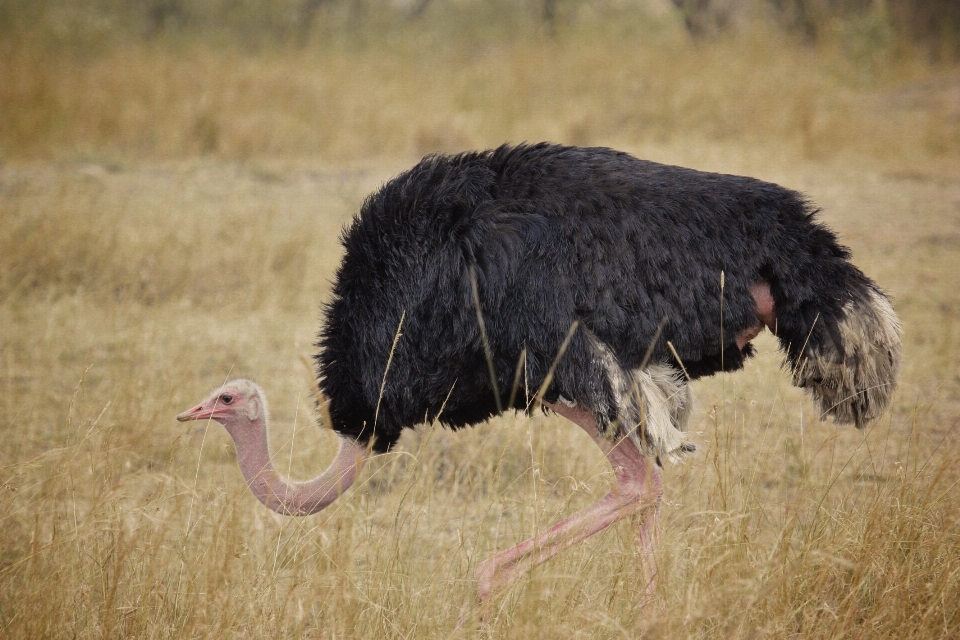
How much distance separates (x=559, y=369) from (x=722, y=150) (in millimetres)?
6850

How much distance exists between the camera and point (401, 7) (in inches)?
901

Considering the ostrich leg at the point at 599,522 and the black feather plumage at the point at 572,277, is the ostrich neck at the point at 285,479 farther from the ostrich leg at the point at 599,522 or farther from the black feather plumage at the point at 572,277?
the ostrich leg at the point at 599,522

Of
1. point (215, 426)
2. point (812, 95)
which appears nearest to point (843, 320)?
point (215, 426)

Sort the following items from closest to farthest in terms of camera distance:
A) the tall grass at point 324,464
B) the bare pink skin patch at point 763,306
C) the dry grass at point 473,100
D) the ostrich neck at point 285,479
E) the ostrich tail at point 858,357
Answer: the tall grass at point 324,464 → the ostrich tail at point 858,357 → the bare pink skin patch at point 763,306 → the ostrich neck at point 285,479 → the dry grass at point 473,100

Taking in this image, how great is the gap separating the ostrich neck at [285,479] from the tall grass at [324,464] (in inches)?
3.0

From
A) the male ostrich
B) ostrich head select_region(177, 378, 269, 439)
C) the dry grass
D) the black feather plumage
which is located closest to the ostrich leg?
the male ostrich

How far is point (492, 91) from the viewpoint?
10.5 metres

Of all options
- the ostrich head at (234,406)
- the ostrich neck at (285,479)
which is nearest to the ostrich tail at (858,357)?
the ostrich neck at (285,479)

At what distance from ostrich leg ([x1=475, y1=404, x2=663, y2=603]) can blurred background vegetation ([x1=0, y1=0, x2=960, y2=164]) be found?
6.65 m

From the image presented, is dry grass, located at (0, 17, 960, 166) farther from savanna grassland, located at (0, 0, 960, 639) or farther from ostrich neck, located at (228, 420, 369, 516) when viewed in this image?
ostrich neck, located at (228, 420, 369, 516)

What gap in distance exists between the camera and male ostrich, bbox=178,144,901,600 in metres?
2.95

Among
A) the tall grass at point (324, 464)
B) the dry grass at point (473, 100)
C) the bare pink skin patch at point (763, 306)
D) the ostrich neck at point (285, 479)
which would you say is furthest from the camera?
the dry grass at point (473, 100)

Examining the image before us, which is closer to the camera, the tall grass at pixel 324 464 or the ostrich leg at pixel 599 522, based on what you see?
the tall grass at pixel 324 464

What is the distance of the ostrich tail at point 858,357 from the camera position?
2.91 m
